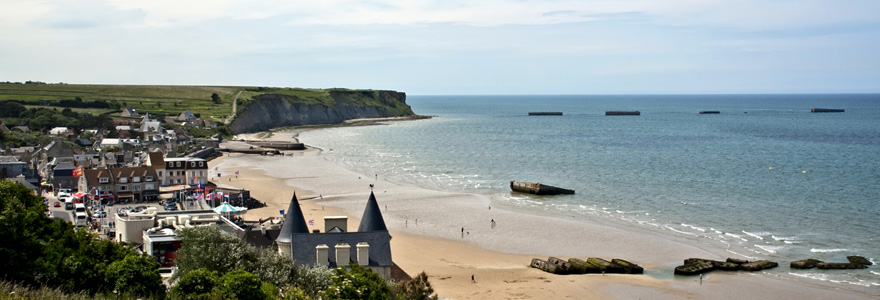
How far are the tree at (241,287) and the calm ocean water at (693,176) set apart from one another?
98.4 feet

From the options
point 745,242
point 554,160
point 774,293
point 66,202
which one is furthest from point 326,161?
point 774,293

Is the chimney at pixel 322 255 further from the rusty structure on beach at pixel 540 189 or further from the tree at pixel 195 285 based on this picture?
the rusty structure on beach at pixel 540 189

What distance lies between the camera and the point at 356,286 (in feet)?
82.4

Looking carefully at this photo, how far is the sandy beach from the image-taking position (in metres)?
37.9

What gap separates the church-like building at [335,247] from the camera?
30.0 meters

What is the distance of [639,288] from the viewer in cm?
3869

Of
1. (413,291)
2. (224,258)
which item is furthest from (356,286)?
(224,258)

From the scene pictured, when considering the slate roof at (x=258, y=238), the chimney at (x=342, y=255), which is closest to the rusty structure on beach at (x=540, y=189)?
the slate roof at (x=258, y=238)

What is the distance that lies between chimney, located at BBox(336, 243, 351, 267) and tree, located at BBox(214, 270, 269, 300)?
548 centimetres

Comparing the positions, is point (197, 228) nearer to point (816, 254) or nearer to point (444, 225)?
point (444, 225)

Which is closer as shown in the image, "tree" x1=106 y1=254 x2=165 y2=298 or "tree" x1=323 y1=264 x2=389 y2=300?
"tree" x1=323 y1=264 x2=389 y2=300

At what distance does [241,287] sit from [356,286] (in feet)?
12.2

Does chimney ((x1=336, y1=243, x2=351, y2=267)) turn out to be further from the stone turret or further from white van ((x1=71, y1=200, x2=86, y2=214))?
white van ((x1=71, y1=200, x2=86, y2=214))

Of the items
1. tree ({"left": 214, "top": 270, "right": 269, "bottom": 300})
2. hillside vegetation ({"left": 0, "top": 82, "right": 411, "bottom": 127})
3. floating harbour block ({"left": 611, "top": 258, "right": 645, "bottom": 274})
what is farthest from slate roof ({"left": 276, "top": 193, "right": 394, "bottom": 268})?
hillside vegetation ({"left": 0, "top": 82, "right": 411, "bottom": 127})
